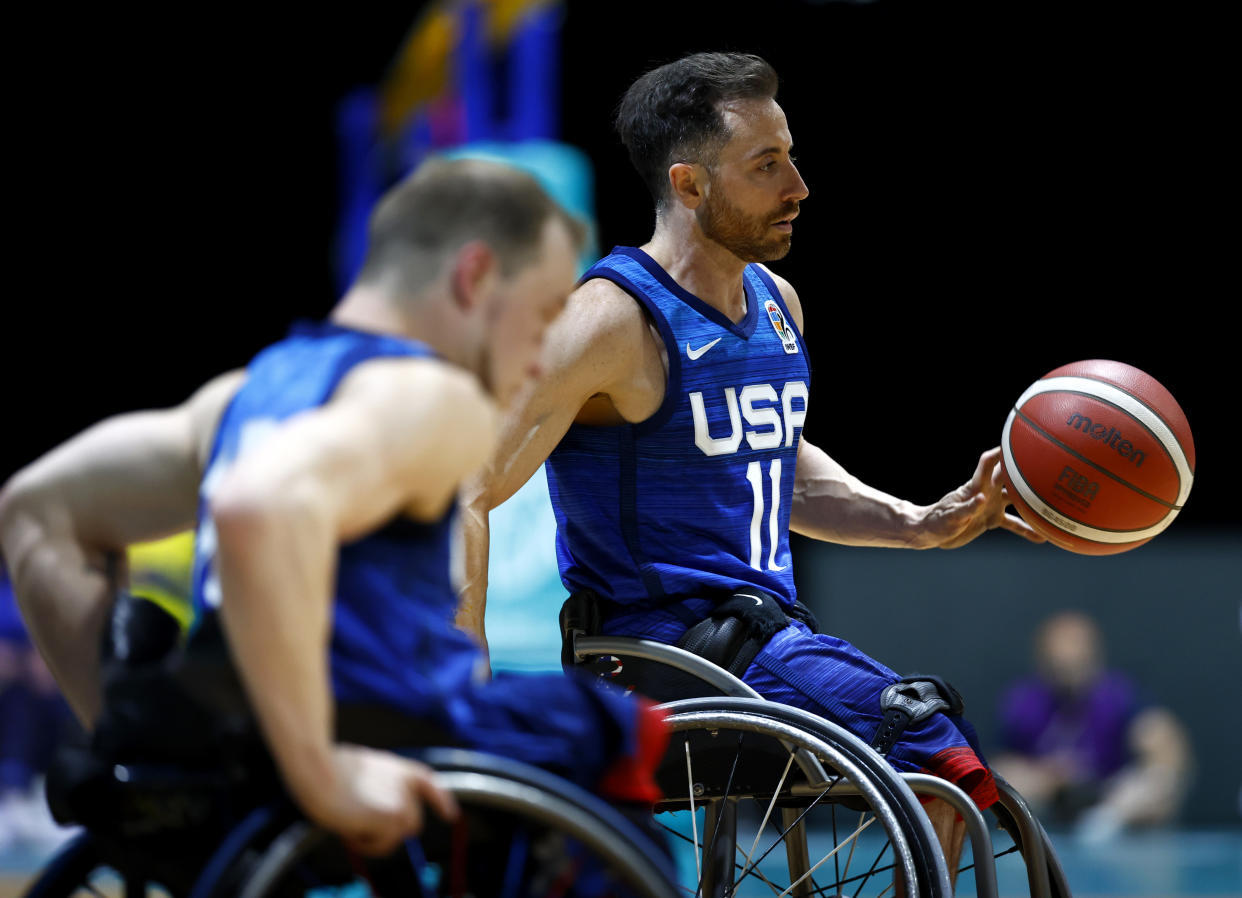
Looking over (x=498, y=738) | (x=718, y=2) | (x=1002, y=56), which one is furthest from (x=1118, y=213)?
(x=498, y=738)

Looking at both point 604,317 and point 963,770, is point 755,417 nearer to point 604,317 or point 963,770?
point 604,317

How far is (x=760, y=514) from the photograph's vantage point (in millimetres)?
2666

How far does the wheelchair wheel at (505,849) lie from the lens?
138 centimetres

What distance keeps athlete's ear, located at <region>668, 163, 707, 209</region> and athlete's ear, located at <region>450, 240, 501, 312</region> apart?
50.8 inches

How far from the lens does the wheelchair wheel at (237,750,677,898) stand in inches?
54.2

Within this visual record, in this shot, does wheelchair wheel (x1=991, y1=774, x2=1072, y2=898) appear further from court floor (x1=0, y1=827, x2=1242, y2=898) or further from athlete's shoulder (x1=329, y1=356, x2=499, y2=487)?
court floor (x1=0, y1=827, x2=1242, y2=898)

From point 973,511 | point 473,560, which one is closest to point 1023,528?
point 973,511

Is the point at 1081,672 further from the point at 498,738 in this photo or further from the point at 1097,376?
the point at 498,738

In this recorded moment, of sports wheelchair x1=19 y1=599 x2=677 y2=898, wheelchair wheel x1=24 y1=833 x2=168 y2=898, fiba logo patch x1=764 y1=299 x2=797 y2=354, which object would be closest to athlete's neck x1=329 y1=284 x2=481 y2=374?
sports wheelchair x1=19 y1=599 x2=677 y2=898

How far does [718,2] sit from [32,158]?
19.0ft

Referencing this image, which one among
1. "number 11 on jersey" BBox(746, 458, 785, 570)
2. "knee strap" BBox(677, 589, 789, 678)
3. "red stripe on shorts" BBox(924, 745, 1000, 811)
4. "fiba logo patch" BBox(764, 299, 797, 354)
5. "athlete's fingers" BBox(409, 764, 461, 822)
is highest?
"fiba logo patch" BBox(764, 299, 797, 354)

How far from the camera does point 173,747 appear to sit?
1.46 metres

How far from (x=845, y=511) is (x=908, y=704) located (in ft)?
2.29

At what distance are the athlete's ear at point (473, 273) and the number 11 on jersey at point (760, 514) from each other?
3.96 feet
